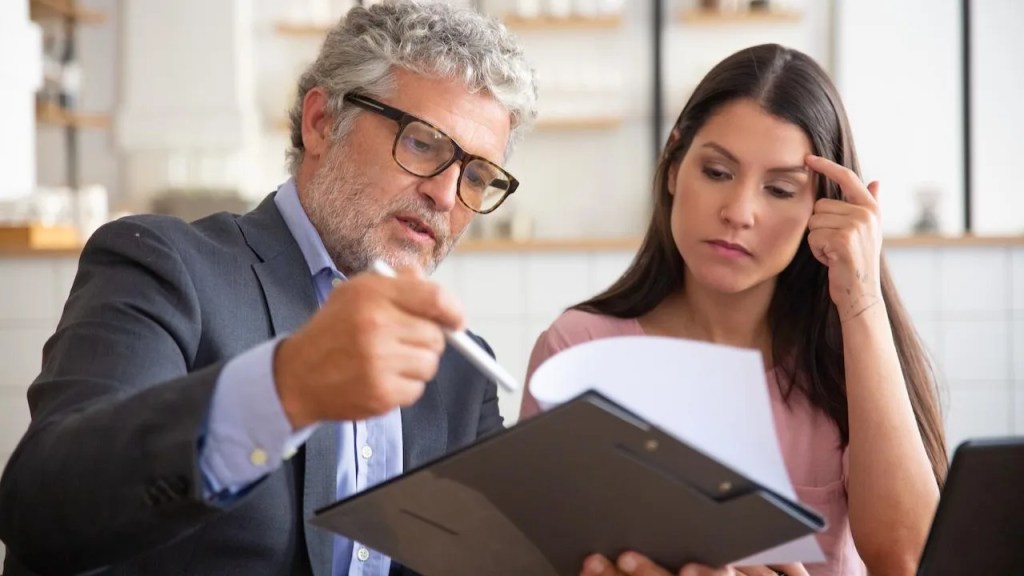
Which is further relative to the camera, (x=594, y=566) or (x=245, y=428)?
(x=594, y=566)

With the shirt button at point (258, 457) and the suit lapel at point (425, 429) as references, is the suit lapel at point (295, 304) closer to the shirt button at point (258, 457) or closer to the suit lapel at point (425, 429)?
the suit lapel at point (425, 429)

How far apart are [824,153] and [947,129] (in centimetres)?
488

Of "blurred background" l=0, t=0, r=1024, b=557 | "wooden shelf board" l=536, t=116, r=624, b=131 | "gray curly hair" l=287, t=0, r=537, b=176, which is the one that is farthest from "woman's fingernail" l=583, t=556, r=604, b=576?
"wooden shelf board" l=536, t=116, r=624, b=131

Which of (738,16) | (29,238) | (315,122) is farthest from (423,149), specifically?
(738,16)

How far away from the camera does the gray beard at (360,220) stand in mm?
1356

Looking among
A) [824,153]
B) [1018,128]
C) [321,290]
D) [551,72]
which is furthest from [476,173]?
[1018,128]

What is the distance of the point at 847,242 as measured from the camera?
1529mm

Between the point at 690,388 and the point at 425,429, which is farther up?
the point at 690,388

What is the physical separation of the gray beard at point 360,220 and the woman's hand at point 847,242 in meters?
0.51

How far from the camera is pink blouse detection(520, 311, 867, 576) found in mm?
1562

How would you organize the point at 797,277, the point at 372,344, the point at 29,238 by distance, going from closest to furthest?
the point at 372,344
the point at 797,277
the point at 29,238

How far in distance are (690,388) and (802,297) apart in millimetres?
943

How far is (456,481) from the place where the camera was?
0.90m

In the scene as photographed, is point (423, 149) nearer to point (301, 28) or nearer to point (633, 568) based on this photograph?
point (633, 568)
